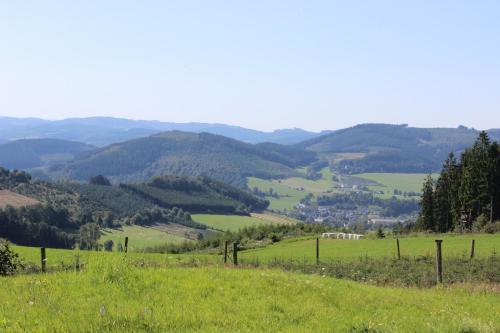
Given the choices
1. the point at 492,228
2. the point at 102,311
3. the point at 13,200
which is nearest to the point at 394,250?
the point at 492,228

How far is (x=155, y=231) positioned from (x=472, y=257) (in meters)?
144

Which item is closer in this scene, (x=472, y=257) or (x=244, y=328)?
(x=244, y=328)

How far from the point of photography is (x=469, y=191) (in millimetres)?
79938

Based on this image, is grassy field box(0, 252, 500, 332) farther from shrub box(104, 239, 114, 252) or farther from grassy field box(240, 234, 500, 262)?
shrub box(104, 239, 114, 252)

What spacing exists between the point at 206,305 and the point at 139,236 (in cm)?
14966

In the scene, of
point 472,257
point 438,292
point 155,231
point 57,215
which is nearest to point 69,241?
point 57,215

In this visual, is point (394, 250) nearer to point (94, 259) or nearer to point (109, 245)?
point (94, 259)

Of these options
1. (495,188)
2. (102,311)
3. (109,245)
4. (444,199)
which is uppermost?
(102,311)

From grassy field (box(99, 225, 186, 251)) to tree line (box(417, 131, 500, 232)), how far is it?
7362 centimetres

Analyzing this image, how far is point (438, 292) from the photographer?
779 inches

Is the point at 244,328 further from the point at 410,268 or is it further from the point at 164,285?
the point at 410,268

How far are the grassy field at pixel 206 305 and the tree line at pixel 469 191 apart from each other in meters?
60.2

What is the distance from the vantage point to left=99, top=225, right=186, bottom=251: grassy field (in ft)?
470

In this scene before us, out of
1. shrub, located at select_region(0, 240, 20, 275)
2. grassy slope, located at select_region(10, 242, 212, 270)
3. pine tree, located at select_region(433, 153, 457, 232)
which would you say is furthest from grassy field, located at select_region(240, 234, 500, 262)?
pine tree, located at select_region(433, 153, 457, 232)
